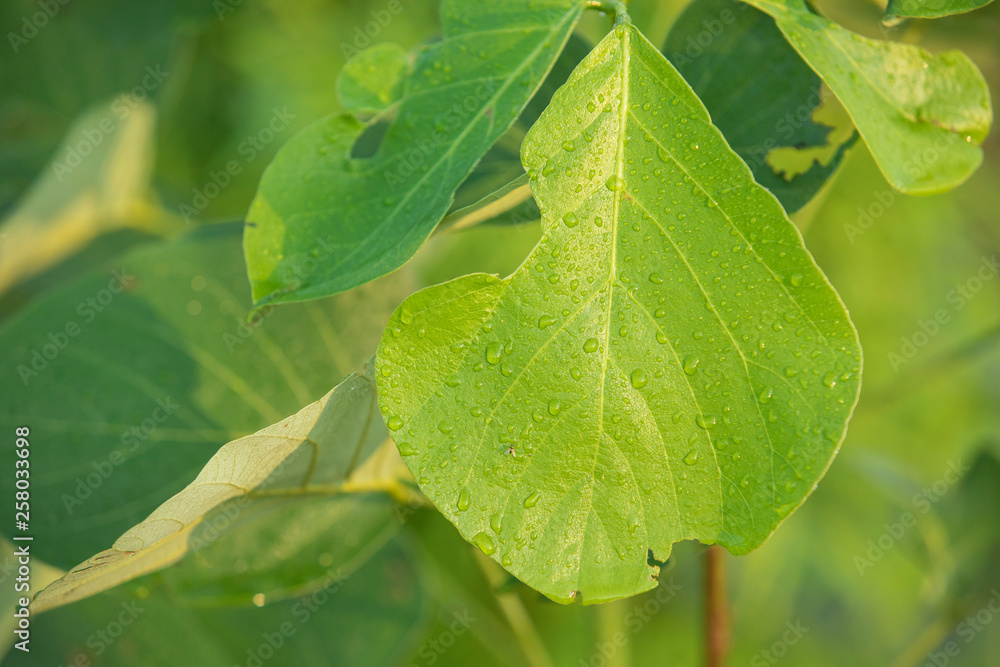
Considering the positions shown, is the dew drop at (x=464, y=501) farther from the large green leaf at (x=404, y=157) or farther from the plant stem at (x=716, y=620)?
the plant stem at (x=716, y=620)

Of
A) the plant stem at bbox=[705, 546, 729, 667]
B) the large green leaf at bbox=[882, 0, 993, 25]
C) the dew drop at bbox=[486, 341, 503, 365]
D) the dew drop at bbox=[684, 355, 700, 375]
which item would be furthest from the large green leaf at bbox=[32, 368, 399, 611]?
the large green leaf at bbox=[882, 0, 993, 25]

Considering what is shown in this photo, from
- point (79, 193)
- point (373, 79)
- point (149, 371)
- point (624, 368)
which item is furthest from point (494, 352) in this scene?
point (79, 193)

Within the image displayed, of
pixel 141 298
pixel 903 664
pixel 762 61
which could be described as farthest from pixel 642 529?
pixel 903 664

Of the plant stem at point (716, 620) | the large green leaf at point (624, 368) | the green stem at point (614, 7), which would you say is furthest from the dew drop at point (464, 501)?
the plant stem at point (716, 620)

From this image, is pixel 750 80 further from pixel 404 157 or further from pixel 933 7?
pixel 404 157

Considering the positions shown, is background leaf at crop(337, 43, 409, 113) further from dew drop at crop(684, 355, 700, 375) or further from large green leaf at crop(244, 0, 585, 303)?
dew drop at crop(684, 355, 700, 375)

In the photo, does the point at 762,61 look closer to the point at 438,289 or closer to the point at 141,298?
the point at 438,289
